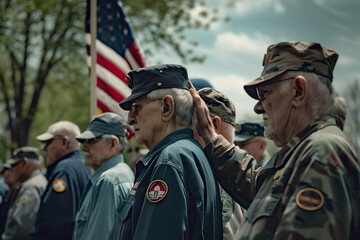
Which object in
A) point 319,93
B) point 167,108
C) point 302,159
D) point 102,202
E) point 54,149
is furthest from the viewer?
point 54,149

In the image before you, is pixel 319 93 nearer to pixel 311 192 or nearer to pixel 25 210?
pixel 311 192

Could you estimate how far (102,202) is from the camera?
13.3 feet

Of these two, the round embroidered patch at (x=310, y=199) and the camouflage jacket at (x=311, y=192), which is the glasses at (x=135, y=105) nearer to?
the camouflage jacket at (x=311, y=192)

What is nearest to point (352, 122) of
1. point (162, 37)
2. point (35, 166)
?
point (162, 37)

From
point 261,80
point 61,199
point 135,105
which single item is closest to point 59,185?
point 61,199

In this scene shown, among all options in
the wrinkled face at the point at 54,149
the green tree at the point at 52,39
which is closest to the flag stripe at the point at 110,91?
the wrinkled face at the point at 54,149

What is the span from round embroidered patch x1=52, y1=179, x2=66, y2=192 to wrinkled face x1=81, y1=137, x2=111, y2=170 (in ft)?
2.77

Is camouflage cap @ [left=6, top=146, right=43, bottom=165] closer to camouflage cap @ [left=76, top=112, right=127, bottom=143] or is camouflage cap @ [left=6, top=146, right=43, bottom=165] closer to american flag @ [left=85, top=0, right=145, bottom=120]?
american flag @ [left=85, top=0, right=145, bottom=120]

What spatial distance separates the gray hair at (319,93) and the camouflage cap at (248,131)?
4.05 m

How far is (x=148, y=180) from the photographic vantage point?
2564 millimetres

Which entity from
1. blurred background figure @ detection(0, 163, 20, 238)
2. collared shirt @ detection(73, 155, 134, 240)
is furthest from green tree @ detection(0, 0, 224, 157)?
collared shirt @ detection(73, 155, 134, 240)

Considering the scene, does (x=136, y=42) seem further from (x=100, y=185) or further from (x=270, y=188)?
(x=270, y=188)

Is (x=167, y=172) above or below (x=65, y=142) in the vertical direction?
below

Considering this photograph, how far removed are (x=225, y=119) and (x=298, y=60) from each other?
156cm
